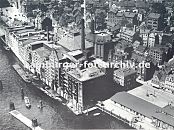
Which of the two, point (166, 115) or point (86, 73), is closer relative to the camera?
point (166, 115)

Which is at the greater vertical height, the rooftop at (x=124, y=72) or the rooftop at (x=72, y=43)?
the rooftop at (x=72, y=43)

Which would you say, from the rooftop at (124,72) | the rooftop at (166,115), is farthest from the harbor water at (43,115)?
the rooftop at (124,72)

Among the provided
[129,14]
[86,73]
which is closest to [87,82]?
[86,73]

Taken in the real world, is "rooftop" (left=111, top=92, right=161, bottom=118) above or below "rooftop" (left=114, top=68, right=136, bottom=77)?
below

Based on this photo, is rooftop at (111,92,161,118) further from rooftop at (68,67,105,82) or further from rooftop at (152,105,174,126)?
rooftop at (68,67,105,82)

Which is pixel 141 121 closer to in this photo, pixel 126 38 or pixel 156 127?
pixel 156 127

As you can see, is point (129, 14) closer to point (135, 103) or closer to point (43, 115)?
point (135, 103)

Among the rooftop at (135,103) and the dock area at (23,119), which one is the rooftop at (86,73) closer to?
the rooftop at (135,103)

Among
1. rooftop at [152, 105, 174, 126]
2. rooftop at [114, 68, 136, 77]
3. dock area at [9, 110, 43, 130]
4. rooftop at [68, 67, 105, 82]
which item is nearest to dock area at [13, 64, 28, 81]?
dock area at [9, 110, 43, 130]
